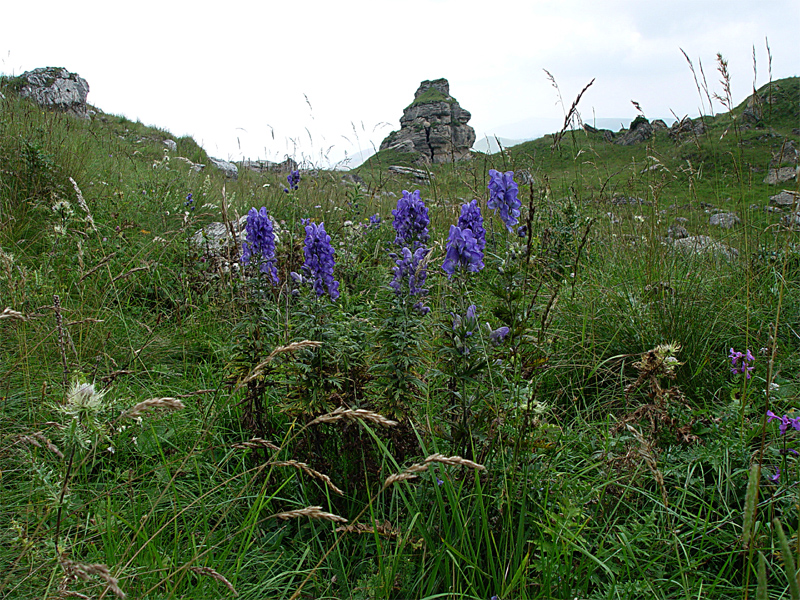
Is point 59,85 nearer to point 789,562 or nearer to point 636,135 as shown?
point 789,562

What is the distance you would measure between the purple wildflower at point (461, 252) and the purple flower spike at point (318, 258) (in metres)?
0.53

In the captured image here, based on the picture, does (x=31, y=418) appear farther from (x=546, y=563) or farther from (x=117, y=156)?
(x=117, y=156)

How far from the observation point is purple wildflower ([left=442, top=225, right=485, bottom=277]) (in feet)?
5.79

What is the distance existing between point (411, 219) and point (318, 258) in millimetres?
525

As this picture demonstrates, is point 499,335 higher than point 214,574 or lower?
higher

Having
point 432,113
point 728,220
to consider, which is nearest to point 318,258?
point 728,220

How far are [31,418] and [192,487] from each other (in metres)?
0.79

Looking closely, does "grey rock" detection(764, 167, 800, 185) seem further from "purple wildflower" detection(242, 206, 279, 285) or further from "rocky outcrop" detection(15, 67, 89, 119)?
"rocky outcrop" detection(15, 67, 89, 119)

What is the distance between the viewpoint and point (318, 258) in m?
2.03

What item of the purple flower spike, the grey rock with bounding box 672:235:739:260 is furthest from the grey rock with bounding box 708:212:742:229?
the purple flower spike

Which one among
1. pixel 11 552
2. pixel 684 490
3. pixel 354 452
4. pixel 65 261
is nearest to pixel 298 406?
pixel 354 452

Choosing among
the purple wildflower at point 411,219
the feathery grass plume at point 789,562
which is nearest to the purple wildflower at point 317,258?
the purple wildflower at point 411,219

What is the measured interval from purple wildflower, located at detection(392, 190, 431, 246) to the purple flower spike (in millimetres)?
400

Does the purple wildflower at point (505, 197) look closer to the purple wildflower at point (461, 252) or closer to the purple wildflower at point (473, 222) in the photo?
the purple wildflower at point (473, 222)
